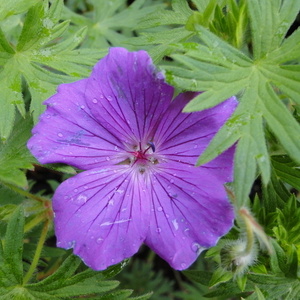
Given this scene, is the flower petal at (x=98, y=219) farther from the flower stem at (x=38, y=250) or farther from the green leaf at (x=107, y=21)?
the green leaf at (x=107, y=21)

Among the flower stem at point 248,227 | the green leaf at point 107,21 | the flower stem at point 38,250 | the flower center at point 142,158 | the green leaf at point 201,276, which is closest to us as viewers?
the flower stem at point 248,227

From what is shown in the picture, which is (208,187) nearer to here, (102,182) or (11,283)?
(102,182)

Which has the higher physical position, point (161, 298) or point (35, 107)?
point (35, 107)

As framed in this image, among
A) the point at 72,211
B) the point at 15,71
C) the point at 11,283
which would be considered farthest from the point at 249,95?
the point at 11,283

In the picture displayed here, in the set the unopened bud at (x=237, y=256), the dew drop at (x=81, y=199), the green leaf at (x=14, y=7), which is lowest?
the unopened bud at (x=237, y=256)

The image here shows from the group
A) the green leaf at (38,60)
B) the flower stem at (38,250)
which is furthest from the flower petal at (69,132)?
the flower stem at (38,250)

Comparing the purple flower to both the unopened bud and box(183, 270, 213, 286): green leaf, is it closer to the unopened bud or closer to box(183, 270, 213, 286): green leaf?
the unopened bud

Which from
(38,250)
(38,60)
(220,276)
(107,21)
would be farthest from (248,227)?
(107,21)

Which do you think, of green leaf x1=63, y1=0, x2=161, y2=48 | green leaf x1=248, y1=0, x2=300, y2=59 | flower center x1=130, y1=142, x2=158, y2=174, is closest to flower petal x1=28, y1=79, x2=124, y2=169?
flower center x1=130, y1=142, x2=158, y2=174
